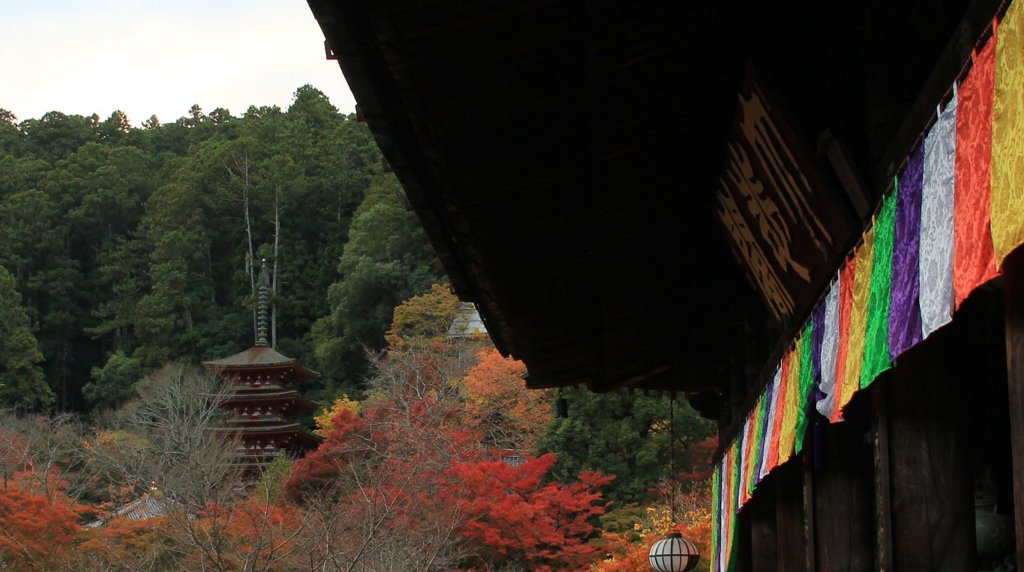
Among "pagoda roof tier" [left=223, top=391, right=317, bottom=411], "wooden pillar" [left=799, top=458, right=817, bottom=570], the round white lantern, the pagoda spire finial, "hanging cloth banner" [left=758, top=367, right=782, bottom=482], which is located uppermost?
the pagoda spire finial

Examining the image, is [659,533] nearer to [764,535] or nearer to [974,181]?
[764,535]

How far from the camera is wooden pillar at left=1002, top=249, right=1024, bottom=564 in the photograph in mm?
2258

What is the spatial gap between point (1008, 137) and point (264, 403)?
135 ft

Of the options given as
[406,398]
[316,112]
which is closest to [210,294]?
[316,112]

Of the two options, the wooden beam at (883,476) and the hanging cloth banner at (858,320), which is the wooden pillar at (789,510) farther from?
the hanging cloth banner at (858,320)

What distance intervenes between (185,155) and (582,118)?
Answer: 67.5 meters

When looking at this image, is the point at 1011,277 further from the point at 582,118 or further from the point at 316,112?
the point at 316,112

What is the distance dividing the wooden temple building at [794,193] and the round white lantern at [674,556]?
509 centimetres

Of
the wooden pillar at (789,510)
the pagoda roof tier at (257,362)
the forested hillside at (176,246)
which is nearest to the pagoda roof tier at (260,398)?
the pagoda roof tier at (257,362)

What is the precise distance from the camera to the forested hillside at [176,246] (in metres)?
53.0

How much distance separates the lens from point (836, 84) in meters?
4.40

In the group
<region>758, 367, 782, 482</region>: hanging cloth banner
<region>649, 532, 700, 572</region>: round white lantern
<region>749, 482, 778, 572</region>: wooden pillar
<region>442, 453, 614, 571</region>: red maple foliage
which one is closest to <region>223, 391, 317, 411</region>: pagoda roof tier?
<region>442, 453, 614, 571</region>: red maple foliage

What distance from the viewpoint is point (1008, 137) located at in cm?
219

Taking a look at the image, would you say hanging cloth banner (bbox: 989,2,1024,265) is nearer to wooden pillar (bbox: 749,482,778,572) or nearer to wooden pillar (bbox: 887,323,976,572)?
wooden pillar (bbox: 887,323,976,572)
